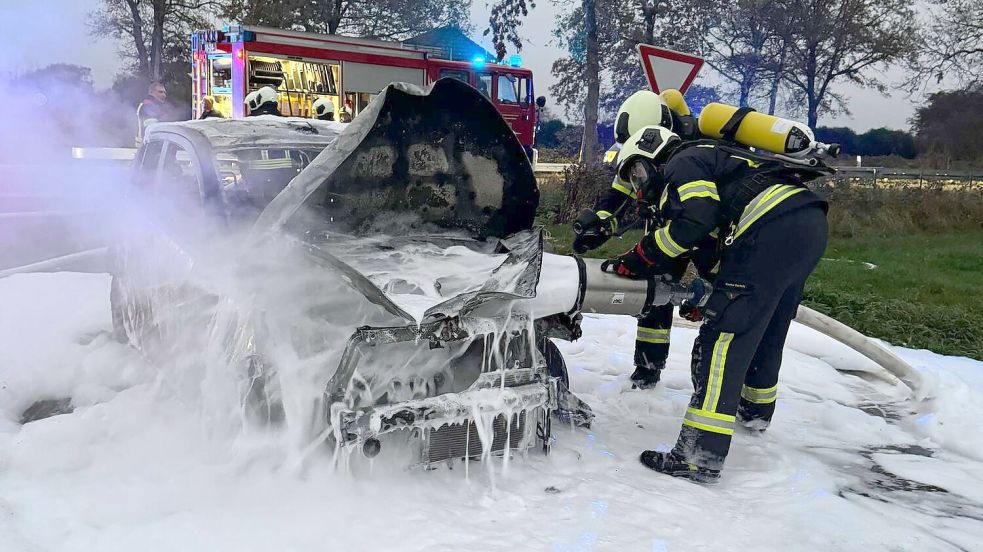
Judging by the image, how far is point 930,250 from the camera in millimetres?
10336

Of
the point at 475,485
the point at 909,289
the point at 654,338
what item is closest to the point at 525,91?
the point at 909,289

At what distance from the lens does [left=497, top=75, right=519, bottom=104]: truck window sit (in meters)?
17.2

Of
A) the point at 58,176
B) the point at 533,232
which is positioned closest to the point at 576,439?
the point at 533,232

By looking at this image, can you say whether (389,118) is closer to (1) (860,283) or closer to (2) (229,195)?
(2) (229,195)

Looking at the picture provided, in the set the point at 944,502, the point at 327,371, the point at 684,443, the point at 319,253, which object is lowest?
the point at 944,502

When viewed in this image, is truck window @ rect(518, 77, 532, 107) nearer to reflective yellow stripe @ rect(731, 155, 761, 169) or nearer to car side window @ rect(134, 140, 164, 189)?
car side window @ rect(134, 140, 164, 189)

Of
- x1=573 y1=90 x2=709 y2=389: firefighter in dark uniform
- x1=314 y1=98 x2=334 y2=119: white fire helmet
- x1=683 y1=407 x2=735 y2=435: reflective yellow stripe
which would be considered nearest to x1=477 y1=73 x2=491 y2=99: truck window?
x1=314 y1=98 x2=334 y2=119: white fire helmet

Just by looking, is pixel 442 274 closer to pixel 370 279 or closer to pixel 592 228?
pixel 370 279

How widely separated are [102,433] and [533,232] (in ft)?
7.69

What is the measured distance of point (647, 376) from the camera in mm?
5059

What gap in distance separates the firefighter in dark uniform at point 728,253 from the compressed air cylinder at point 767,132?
0.31 feet

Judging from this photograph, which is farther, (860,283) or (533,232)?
(860,283)

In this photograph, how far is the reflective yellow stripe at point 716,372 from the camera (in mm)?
3643

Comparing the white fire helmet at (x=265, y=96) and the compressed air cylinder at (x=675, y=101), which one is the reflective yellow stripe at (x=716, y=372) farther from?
the white fire helmet at (x=265, y=96)
